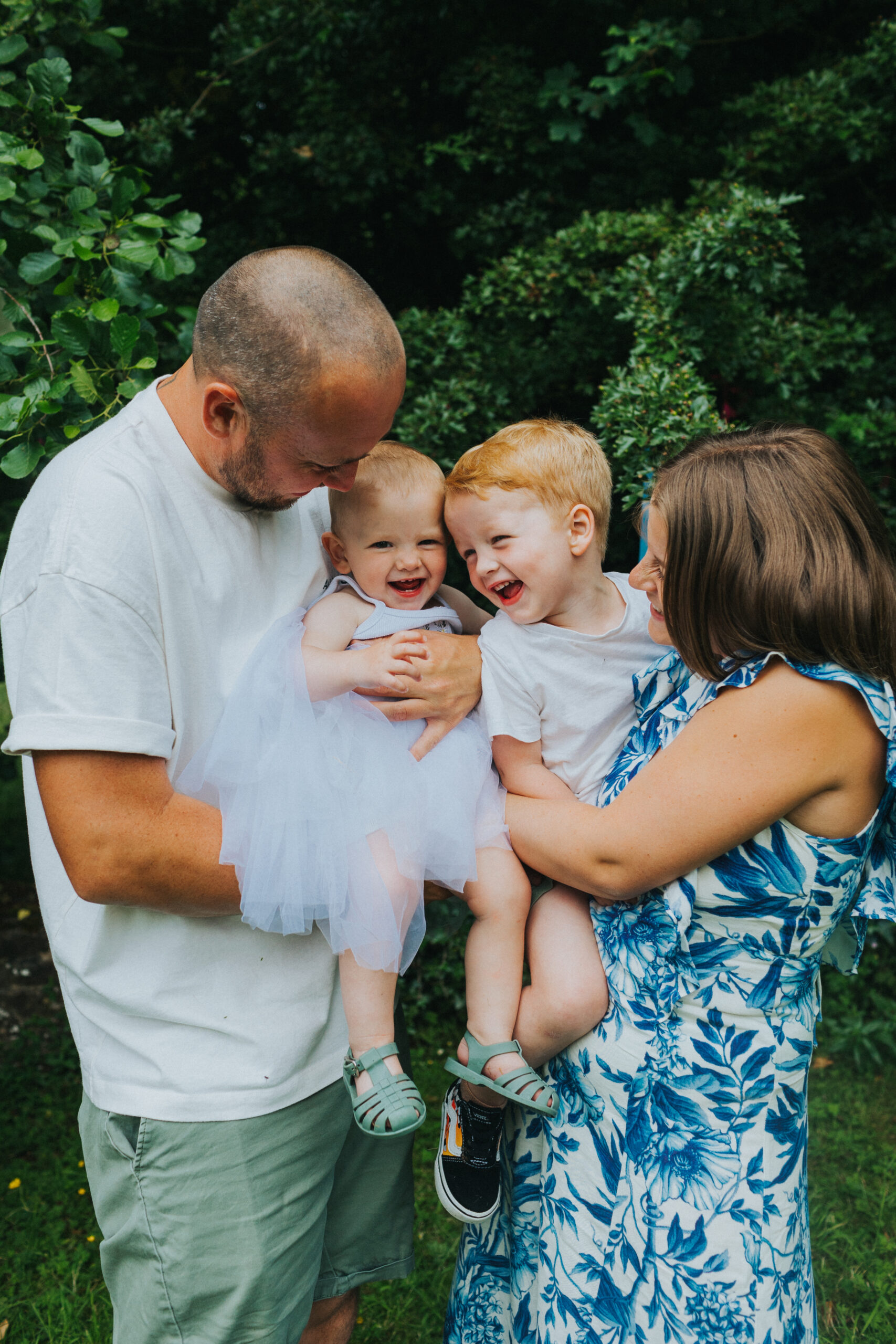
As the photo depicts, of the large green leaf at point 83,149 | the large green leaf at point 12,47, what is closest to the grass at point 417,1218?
the large green leaf at point 83,149

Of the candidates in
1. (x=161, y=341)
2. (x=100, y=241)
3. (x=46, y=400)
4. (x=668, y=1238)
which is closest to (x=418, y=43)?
(x=161, y=341)

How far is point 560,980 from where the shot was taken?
5.55ft

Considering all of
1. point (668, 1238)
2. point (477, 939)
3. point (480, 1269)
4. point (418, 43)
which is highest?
point (418, 43)

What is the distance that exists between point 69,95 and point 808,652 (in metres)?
4.11

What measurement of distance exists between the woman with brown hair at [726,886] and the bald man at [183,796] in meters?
0.50

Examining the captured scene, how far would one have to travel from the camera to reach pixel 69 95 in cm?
409

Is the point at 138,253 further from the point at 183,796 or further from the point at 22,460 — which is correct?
the point at 183,796

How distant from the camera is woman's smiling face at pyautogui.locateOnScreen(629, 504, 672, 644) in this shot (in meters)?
1.64

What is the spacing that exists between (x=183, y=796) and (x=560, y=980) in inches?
28.0

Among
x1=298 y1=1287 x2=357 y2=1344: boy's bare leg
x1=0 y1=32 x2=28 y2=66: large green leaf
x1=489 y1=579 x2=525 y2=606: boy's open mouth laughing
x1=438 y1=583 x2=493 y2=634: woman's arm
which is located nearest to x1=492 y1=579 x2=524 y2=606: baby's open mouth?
x1=489 y1=579 x2=525 y2=606: boy's open mouth laughing

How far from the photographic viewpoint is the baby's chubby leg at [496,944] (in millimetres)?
1776

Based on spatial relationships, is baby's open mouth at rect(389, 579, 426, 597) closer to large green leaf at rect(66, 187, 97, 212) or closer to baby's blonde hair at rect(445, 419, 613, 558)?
baby's blonde hair at rect(445, 419, 613, 558)

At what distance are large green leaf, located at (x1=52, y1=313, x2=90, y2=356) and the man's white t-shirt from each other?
0.50 meters

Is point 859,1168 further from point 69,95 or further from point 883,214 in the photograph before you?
point 69,95
